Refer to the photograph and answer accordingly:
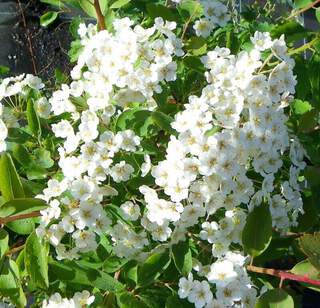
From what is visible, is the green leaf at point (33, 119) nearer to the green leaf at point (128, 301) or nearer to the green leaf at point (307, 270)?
the green leaf at point (128, 301)

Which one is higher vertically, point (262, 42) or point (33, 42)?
point (262, 42)

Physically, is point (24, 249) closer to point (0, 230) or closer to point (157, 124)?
point (0, 230)

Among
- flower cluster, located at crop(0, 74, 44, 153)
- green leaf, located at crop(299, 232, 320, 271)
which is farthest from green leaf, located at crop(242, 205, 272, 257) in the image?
flower cluster, located at crop(0, 74, 44, 153)

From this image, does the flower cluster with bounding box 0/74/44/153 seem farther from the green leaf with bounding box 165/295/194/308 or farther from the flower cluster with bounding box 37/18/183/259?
the green leaf with bounding box 165/295/194/308

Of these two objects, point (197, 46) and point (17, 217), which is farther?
point (197, 46)

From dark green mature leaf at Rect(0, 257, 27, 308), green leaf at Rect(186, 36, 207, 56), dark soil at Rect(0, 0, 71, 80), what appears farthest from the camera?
dark soil at Rect(0, 0, 71, 80)

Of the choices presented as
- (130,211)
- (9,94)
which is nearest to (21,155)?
(9,94)

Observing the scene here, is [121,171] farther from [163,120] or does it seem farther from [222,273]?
[222,273]
